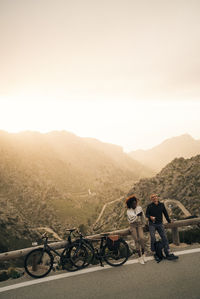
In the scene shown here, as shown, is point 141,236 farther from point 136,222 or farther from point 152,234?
point 136,222

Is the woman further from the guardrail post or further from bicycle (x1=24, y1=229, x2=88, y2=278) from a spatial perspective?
bicycle (x1=24, y1=229, x2=88, y2=278)

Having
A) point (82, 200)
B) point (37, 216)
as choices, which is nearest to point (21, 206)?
point (37, 216)

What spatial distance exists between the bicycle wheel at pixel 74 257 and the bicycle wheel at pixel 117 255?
71cm

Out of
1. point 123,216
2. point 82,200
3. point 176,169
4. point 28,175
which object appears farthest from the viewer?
point 28,175

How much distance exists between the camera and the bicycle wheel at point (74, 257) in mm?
6961

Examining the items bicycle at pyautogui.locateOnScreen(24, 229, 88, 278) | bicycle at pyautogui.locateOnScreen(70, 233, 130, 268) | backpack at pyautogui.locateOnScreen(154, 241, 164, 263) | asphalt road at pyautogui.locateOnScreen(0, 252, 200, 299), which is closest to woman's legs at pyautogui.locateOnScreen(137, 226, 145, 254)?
backpack at pyautogui.locateOnScreen(154, 241, 164, 263)

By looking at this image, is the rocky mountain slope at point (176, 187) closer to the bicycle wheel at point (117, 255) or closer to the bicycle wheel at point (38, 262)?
the bicycle wheel at point (117, 255)

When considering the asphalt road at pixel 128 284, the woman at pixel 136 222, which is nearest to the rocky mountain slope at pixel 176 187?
the woman at pixel 136 222

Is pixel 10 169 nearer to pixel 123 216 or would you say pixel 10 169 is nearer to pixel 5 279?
pixel 123 216

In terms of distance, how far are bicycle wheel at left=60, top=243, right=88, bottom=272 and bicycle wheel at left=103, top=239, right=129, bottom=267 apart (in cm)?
71

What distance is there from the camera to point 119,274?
21.4ft

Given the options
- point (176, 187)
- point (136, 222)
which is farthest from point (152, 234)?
point (176, 187)

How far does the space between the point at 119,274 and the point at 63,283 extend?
1.55 m

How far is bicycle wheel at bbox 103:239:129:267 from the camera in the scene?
23.4 ft
